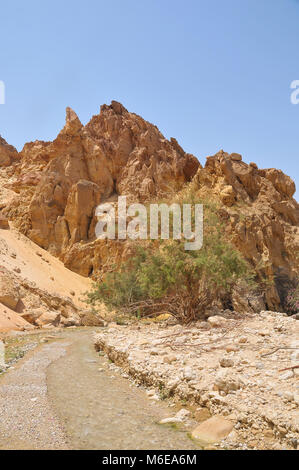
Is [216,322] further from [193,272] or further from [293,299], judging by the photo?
[293,299]

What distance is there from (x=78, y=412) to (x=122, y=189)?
35213 mm

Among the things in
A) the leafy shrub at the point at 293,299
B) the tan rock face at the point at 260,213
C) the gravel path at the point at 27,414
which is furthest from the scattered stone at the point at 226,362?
the tan rock face at the point at 260,213

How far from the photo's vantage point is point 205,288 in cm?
1494

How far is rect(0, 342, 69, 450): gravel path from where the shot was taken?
16.2ft

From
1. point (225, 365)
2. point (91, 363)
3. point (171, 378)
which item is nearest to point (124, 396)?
point (171, 378)

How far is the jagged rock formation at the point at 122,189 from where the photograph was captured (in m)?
34.1

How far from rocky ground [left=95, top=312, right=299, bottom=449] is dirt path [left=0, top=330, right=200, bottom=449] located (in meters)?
0.43

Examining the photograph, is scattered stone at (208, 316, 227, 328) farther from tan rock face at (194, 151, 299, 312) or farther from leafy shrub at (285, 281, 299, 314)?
tan rock face at (194, 151, 299, 312)

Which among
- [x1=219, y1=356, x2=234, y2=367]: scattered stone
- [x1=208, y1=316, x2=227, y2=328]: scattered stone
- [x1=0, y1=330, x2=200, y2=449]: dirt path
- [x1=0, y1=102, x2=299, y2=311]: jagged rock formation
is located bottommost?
[x1=0, y1=330, x2=200, y2=449]: dirt path

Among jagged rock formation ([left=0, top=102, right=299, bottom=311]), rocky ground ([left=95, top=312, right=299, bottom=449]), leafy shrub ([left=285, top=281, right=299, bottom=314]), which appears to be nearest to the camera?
rocky ground ([left=95, top=312, right=299, bottom=449])

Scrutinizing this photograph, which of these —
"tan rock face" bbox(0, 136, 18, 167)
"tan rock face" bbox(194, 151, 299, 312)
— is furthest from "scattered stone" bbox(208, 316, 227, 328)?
"tan rock face" bbox(0, 136, 18, 167)

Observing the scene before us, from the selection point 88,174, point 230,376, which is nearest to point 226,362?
point 230,376

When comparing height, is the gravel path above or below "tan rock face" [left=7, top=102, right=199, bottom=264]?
below
